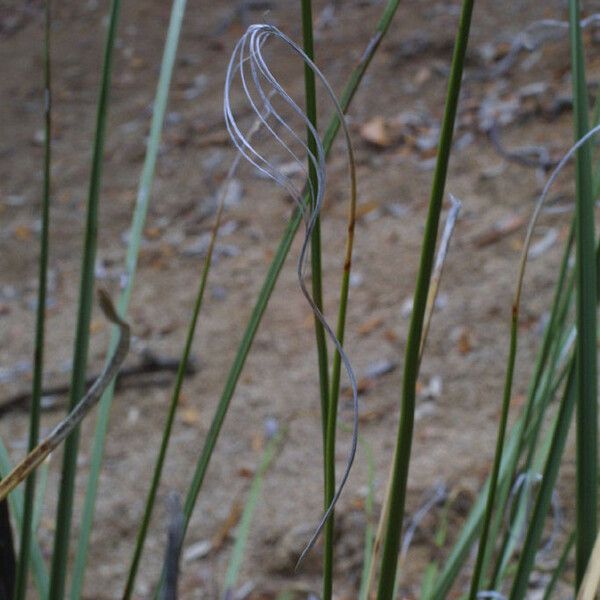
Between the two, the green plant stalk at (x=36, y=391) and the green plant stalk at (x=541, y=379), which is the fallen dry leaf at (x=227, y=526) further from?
the green plant stalk at (x=36, y=391)

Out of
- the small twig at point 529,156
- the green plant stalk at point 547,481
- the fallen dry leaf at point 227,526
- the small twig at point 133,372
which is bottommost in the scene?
the fallen dry leaf at point 227,526

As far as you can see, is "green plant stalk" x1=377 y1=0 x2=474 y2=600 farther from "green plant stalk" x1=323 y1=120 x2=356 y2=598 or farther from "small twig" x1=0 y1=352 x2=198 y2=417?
"small twig" x1=0 y1=352 x2=198 y2=417

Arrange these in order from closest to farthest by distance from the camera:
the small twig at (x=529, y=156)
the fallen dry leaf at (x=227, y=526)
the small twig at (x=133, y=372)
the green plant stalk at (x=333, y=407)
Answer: the green plant stalk at (x=333, y=407)
the fallen dry leaf at (x=227, y=526)
the small twig at (x=133, y=372)
the small twig at (x=529, y=156)

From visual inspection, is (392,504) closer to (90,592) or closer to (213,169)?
(90,592)

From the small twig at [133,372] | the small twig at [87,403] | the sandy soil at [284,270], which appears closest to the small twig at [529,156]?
the sandy soil at [284,270]

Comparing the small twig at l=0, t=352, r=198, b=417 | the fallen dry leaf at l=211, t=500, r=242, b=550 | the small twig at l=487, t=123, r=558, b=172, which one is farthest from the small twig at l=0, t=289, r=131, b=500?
the small twig at l=487, t=123, r=558, b=172

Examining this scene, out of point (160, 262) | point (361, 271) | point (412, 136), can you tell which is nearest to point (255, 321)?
point (361, 271)

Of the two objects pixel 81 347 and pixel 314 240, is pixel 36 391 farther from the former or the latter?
pixel 314 240
